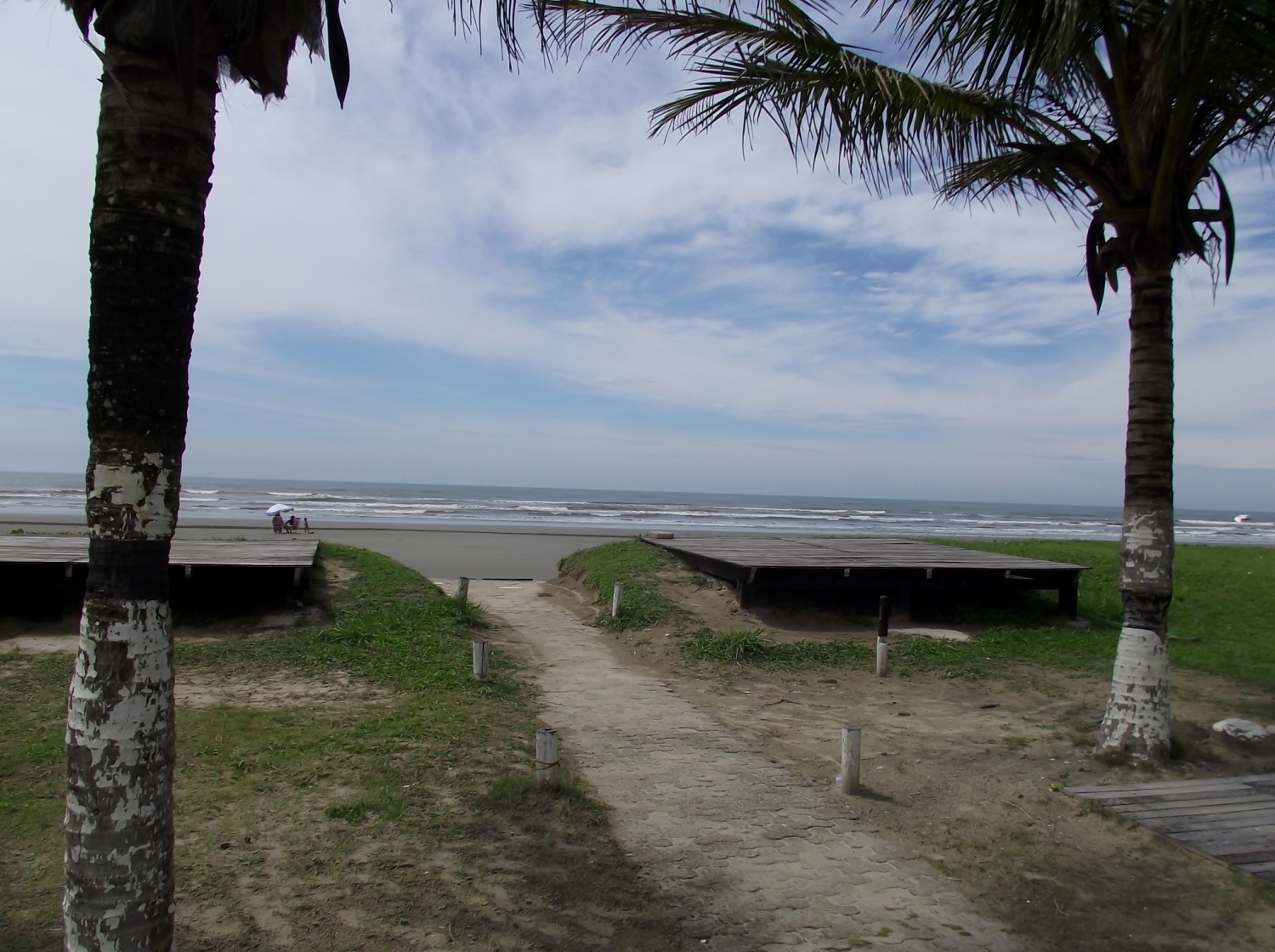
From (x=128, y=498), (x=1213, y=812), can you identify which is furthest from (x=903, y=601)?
(x=128, y=498)

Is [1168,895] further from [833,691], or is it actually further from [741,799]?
[833,691]

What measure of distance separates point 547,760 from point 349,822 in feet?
3.97

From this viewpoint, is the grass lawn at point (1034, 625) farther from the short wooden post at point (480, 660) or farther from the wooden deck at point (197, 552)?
the wooden deck at point (197, 552)

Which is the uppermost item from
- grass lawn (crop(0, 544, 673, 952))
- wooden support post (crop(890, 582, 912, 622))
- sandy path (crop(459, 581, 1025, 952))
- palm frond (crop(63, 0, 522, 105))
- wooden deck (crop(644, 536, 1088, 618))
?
palm frond (crop(63, 0, 522, 105))

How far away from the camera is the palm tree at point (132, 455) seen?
9.00ft

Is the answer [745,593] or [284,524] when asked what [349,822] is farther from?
[284,524]

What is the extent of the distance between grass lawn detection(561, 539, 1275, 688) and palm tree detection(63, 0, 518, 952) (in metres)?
7.74

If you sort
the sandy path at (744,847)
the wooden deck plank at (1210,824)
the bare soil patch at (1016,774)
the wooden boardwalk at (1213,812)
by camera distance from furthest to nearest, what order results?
the wooden deck plank at (1210,824) < the wooden boardwalk at (1213,812) < the bare soil patch at (1016,774) < the sandy path at (744,847)

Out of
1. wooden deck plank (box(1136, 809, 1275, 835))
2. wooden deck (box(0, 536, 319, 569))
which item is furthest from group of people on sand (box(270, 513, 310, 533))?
wooden deck plank (box(1136, 809, 1275, 835))

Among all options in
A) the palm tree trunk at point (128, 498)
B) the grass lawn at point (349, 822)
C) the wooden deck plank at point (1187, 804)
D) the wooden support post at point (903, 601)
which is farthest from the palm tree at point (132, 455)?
the wooden support post at point (903, 601)

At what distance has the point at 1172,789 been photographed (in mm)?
5801

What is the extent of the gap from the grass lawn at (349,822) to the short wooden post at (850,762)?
5.83 ft

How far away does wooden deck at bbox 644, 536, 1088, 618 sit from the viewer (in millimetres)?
12078

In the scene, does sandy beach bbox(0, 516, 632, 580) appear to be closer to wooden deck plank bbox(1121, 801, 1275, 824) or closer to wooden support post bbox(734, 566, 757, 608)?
wooden support post bbox(734, 566, 757, 608)
